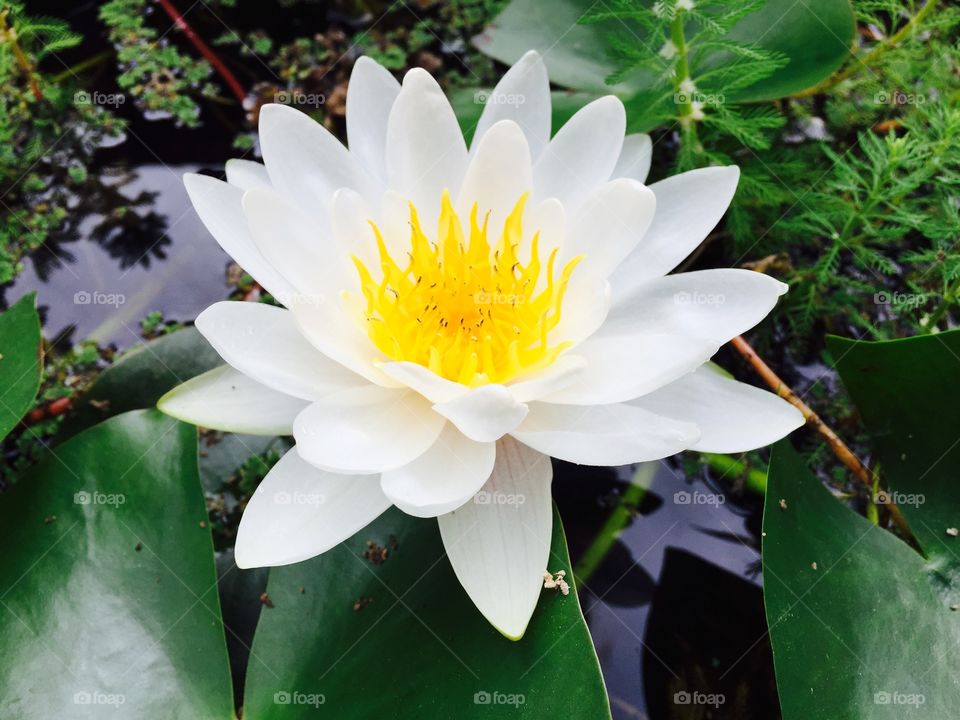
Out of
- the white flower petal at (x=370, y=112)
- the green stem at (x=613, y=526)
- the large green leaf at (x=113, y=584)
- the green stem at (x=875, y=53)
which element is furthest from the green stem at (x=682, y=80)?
the large green leaf at (x=113, y=584)

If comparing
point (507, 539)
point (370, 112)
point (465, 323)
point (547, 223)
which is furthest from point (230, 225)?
point (507, 539)

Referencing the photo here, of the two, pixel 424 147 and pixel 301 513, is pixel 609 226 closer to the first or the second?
pixel 424 147

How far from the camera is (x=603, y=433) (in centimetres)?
158

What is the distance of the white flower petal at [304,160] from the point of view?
183 centimetres

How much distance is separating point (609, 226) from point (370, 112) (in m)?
0.75

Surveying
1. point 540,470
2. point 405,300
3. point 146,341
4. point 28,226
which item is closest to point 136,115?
point 28,226

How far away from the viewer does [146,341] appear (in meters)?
2.48

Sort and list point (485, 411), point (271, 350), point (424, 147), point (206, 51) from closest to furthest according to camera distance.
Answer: point (485, 411), point (271, 350), point (424, 147), point (206, 51)

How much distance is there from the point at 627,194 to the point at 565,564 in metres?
0.89

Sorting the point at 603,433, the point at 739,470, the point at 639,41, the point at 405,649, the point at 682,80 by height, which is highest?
the point at 639,41

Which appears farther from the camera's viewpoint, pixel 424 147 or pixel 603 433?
pixel 424 147

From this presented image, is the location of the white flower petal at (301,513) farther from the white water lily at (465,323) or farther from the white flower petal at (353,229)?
the white flower petal at (353,229)

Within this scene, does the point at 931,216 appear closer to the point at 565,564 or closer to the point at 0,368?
the point at 565,564

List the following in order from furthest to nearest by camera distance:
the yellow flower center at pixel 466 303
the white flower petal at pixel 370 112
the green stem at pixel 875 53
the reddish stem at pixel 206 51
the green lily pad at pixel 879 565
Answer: the reddish stem at pixel 206 51
the green stem at pixel 875 53
the white flower petal at pixel 370 112
the yellow flower center at pixel 466 303
the green lily pad at pixel 879 565
